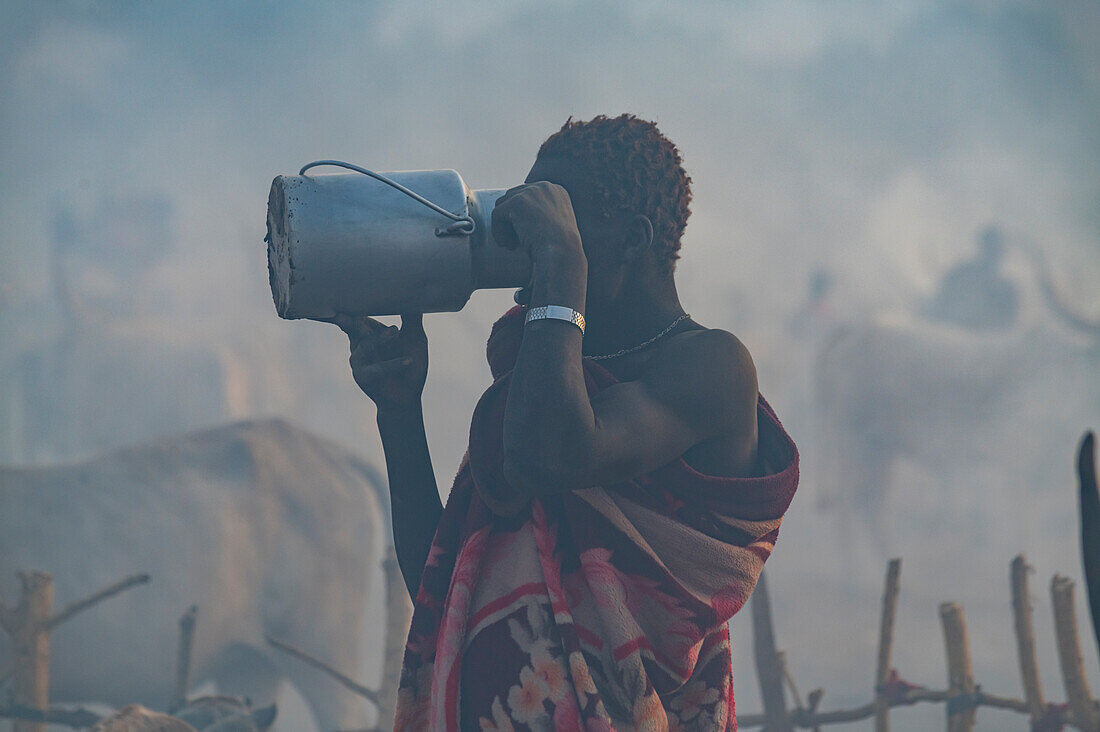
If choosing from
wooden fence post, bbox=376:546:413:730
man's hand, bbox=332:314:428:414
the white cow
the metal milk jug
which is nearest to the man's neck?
the metal milk jug

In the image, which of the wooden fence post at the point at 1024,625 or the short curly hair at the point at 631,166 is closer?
the short curly hair at the point at 631,166

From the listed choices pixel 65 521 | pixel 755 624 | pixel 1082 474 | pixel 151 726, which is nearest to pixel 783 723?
pixel 755 624

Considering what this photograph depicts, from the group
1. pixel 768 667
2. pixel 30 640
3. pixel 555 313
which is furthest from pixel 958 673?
pixel 555 313

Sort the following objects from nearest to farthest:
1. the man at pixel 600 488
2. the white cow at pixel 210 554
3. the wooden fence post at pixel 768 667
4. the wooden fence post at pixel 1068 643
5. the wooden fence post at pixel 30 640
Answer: the man at pixel 600 488
the wooden fence post at pixel 1068 643
the wooden fence post at pixel 768 667
the wooden fence post at pixel 30 640
the white cow at pixel 210 554

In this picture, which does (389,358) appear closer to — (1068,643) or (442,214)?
(442,214)

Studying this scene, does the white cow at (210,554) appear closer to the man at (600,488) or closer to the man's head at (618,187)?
the man at (600,488)

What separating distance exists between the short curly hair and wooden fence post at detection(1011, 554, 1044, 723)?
6.35 metres

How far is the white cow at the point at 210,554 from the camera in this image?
11.6m

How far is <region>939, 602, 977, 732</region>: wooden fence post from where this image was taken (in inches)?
280

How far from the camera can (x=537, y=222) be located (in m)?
1.57

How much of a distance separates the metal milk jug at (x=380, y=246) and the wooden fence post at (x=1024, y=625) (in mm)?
6540

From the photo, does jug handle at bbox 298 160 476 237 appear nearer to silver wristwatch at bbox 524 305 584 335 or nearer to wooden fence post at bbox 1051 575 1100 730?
silver wristwatch at bbox 524 305 584 335

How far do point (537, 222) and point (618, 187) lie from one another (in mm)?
208

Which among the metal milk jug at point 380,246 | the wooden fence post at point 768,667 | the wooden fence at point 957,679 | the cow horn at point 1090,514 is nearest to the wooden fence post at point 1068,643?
the wooden fence at point 957,679
